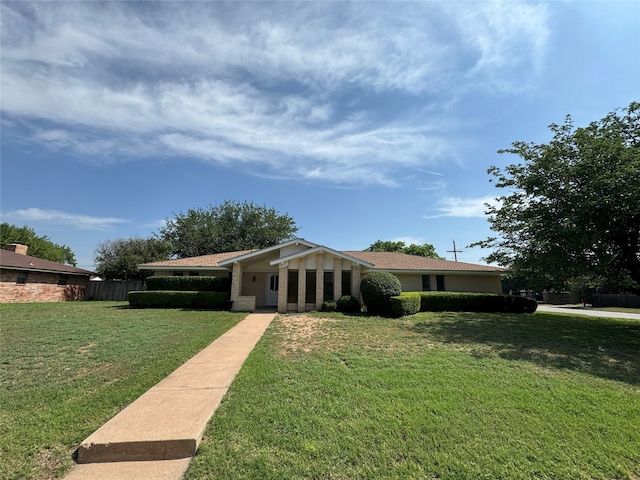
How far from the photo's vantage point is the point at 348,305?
599 inches

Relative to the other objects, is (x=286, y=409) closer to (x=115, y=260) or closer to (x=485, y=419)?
(x=485, y=419)

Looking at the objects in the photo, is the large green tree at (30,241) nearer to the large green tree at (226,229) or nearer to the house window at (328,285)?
the large green tree at (226,229)

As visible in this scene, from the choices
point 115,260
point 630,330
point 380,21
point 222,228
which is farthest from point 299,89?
point 222,228

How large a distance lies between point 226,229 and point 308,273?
2022 centimetres

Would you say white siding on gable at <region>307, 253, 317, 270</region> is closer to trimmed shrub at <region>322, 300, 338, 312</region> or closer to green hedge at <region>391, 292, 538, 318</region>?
trimmed shrub at <region>322, 300, 338, 312</region>

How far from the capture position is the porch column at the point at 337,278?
52.6 ft

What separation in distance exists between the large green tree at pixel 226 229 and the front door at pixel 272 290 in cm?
1581

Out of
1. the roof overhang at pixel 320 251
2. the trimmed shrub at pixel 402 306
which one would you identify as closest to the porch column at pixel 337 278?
the roof overhang at pixel 320 251

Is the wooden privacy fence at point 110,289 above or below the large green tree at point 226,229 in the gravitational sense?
below

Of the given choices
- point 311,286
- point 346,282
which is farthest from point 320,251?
point 346,282

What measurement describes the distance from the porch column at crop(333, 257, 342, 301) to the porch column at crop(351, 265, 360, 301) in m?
0.73

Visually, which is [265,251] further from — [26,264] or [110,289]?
[26,264]

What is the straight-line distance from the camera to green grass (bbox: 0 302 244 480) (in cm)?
334

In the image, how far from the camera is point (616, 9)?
8773 mm
